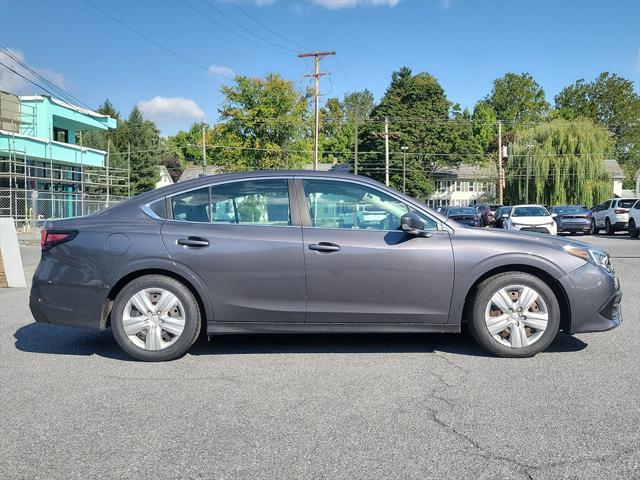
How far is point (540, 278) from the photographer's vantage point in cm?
531

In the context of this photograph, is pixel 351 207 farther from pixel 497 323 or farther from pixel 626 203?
pixel 626 203

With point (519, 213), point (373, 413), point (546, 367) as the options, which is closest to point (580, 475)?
point (373, 413)

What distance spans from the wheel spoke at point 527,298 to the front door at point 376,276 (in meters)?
0.64

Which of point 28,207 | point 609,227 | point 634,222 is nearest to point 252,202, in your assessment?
point 634,222

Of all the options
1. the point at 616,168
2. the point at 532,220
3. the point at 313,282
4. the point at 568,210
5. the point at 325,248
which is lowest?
the point at 313,282

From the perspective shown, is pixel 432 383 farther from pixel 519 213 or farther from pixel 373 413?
pixel 519 213

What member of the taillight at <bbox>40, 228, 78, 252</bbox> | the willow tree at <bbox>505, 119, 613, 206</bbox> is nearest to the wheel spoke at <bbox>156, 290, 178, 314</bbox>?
the taillight at <bbox>40, 228, 78, 252</bbox>

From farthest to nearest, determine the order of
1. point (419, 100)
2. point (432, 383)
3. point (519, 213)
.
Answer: point (419, 100) → point (519, 213) → point (432, 383)

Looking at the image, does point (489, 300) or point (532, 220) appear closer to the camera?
point (489, 300)

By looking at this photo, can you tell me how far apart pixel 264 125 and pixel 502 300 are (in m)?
54.4

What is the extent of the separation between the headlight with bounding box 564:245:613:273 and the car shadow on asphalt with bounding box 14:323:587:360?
86cm

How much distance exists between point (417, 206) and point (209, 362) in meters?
2.32

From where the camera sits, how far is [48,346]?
19.5 feet

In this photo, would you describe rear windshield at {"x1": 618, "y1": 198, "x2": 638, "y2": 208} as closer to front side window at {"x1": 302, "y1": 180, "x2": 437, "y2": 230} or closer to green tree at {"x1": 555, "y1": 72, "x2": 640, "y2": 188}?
front side window at {"x1": 302, "y1": 180, "x2": 437, "y2": 230}
